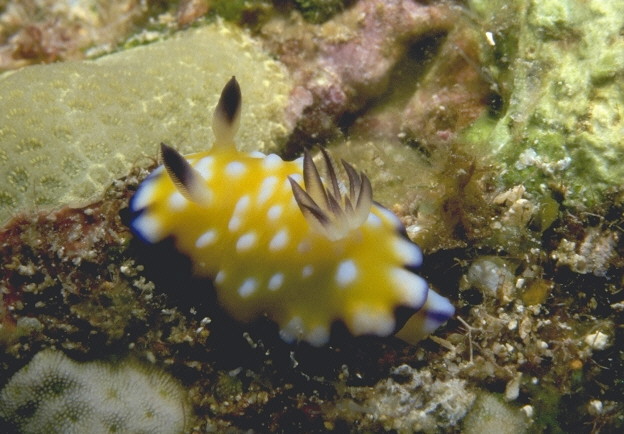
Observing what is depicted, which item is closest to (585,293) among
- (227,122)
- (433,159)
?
(433,159)

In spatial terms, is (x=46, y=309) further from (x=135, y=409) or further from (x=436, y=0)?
(x=436, y=0)

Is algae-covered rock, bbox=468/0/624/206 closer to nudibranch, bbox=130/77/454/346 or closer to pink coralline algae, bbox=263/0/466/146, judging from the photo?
nudibranch, bbox=130/77/454/346

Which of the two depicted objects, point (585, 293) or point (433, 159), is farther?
point (433, 159)

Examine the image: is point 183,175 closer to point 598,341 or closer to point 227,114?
point 227,114

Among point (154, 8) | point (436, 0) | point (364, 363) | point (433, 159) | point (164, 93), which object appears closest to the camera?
point (364, 363)

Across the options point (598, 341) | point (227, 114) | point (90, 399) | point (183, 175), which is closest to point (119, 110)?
point (227, 114)

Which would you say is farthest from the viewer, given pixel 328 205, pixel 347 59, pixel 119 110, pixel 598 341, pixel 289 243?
pixel 347 59

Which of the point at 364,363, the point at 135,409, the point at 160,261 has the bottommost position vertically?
the point at 135,409

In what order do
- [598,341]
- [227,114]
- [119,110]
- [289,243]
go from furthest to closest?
[119,110] < [227,114] < [598,341] < [289,243]
